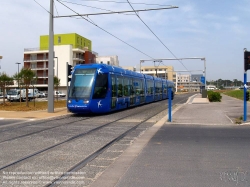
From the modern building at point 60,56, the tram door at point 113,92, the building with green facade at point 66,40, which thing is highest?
the building with green facade at point 66,40

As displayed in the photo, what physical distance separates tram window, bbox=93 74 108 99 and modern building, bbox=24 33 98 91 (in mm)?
57680

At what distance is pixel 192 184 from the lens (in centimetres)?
564

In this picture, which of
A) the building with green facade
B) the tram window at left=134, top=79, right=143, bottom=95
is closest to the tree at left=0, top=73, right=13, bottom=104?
the tram window at left=134, top=79, right=143, bottom=95

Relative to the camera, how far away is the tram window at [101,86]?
60.8ft

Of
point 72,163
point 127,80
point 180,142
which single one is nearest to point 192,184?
point 72,163

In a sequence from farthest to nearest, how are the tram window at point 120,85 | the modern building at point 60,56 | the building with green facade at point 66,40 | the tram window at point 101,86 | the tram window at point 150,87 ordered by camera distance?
the building with green facade at point 66,40, the modern building at point 60,56, the tram window at point 150,87, the tram window at point 120,85, the tram window at point 101,86

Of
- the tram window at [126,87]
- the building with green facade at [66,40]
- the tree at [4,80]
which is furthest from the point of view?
the building with green facade at [66,40]

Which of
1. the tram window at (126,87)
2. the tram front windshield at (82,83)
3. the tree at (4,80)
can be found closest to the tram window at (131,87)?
the tram window at (126,87)

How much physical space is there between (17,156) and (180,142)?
4789mm

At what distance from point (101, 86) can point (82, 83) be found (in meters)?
1.11

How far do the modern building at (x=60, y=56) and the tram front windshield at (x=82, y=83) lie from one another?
57.6 metres

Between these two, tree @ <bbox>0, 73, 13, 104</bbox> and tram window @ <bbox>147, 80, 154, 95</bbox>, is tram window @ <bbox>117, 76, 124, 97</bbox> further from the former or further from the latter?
tree @ <bbox>0, 73, 13, 104</bbox>

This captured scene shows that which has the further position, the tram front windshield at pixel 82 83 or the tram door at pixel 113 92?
the tram door at pixel 113 92

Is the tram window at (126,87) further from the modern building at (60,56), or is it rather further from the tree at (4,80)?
the modern building at (60,56)
